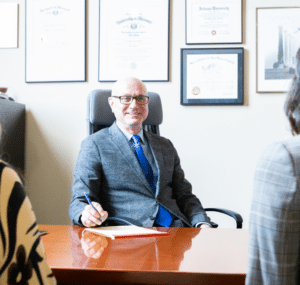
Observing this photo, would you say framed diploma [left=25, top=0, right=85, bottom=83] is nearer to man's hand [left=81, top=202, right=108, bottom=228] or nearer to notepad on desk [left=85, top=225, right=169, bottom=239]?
man's hand [left=81, top=202, right=108, bottom=228]

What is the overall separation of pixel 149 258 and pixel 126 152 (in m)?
0.93

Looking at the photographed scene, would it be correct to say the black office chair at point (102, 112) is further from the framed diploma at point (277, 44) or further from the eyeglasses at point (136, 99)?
the framed diploma at point (277, 44)

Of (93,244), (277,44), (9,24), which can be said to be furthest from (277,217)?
(9,24)

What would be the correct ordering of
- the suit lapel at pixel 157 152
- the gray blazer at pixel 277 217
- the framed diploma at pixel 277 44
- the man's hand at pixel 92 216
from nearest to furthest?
the gray blazer at pixel 277 217
the man's hand at pixel 92 216
the suit lapel at pixel 157 152
the framed diploma at pixel 277 44

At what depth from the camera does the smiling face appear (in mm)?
1925

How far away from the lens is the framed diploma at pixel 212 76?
2.50 meters

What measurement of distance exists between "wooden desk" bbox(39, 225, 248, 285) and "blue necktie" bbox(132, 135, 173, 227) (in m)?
0.47

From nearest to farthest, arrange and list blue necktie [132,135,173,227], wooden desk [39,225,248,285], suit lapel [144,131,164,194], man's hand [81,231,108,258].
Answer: wooden desk [39,225,248,285] → man's hand [81,231,108,258] → blue necktie [132,135,173,227] → suit lapel [144,131,164,194]

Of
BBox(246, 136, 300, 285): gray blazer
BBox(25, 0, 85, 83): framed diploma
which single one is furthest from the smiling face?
BBox(246, 136, 300, 285): gray blazer

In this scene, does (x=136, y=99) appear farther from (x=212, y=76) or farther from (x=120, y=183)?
(x=212, y=76)

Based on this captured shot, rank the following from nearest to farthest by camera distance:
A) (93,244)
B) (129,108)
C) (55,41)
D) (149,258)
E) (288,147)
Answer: (288,147)
(149,258)
(93,244)
(129,108)
(55,41)

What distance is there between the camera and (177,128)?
2.53m

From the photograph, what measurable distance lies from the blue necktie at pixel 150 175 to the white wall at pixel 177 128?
0.68 metres

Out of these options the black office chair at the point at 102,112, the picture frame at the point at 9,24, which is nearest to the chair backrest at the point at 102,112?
the black office chair at the point at 102,112
